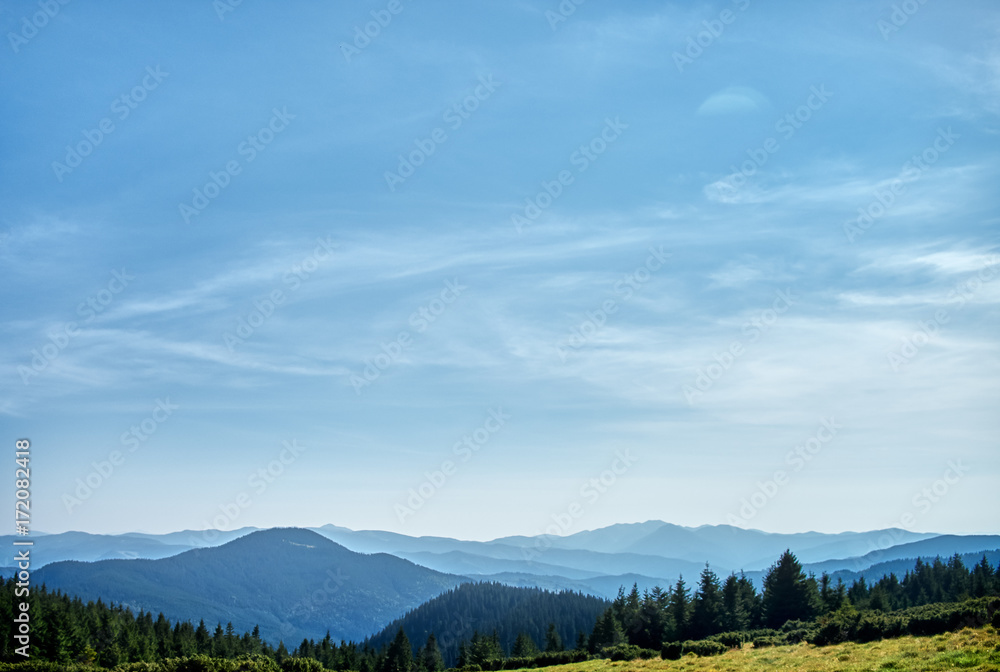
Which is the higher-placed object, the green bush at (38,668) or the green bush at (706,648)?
the green bush at (38,668)

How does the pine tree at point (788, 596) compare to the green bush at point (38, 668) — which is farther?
the pine tree at point (788, 596)

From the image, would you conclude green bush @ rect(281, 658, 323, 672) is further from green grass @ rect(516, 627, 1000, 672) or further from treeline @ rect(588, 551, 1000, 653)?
treeline @ rect(588, 551, 1000, 653)

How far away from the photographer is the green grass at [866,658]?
24.5m

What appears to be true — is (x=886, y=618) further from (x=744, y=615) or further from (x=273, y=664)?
→ (x=744, y=615)

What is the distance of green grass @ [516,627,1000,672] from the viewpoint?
24.5 meters

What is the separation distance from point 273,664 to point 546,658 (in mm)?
29494

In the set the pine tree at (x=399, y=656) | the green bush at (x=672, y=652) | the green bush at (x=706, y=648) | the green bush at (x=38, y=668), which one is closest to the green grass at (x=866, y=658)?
the green bush at (x=672, y=652)

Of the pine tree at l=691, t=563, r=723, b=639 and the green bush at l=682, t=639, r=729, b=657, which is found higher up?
the green bush at l=682, t=639, r=729, b=657

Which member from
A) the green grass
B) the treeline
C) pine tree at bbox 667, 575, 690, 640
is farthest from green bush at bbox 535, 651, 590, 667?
pine tree at bbox 667, 575, 690, 640

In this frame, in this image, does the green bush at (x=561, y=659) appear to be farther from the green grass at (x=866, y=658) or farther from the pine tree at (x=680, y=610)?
the pine tree at (x=680, y=610)

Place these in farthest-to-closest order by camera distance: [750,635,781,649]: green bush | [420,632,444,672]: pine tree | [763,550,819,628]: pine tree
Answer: [420,632,444,672]: pine tree
[763,550,819,628]: pine tree
[750,635,781,649]: green bush

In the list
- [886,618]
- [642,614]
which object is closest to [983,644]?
[886,618]

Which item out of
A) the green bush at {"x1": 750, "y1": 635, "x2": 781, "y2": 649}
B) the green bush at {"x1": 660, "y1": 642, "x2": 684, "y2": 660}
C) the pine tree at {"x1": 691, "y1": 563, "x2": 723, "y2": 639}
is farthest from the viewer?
the pine tree at {"x1": 691, "y1": 563, "x2": 723, "y2": 639}

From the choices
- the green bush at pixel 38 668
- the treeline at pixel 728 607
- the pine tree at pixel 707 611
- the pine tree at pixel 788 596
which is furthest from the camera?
the pine tree at pixel 707 611
